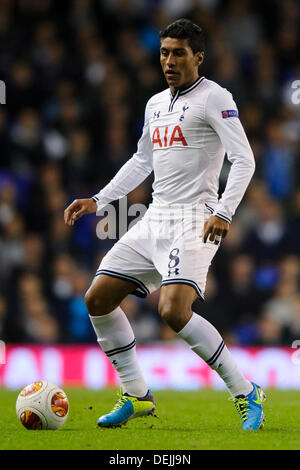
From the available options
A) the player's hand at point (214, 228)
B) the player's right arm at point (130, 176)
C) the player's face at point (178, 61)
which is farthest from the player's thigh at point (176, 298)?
the player's face at point (178, 61)

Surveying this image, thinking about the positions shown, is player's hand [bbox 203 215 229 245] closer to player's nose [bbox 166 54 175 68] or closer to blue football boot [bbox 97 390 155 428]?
player's nose [bbox 166 54 175 68]

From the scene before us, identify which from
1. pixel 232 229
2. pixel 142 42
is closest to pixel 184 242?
pixel 232 229

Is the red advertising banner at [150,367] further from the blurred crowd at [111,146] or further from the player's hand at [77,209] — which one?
the player's hand at [77,209]

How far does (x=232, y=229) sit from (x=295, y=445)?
6229mm

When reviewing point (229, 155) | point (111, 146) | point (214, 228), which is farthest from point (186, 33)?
point (111, 146)

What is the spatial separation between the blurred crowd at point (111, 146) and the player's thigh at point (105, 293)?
4.54 m

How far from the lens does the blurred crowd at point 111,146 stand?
9758mm

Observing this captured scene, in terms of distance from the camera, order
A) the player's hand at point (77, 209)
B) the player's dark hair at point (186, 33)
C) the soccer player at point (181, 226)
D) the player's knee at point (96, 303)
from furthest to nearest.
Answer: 1. the player's hand at point (77, 209)
2. the player's knee at point (96, 303)
3. the player's dark hair at point (186, 33)
4. the soccer player at point (181, 226)

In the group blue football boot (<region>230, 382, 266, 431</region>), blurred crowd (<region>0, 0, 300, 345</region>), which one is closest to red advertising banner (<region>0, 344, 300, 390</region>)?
blurred crowd (<region>0, 0, 300, 345</region>)

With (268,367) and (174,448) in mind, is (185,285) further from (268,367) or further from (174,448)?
(268,367)

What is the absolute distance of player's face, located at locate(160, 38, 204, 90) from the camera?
4871mm

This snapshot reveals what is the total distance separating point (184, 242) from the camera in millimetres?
4773

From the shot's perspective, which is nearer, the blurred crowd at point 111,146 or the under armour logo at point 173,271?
the under armour logo at point 173,271

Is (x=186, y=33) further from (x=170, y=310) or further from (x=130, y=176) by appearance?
(x=170, y=310)
